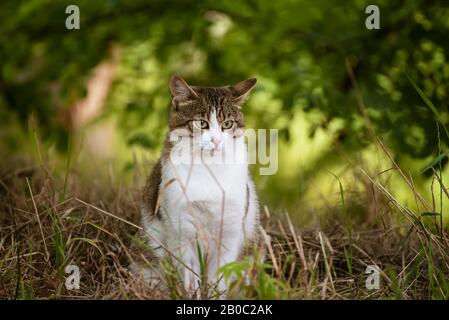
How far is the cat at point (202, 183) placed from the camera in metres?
2.39

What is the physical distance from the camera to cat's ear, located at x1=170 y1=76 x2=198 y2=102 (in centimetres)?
249

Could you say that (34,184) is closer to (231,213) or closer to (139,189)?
(139,189)

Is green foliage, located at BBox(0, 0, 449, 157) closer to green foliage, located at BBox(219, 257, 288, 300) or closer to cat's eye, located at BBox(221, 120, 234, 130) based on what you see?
cat's eye, located at BBox(221, 120, 234, 130)

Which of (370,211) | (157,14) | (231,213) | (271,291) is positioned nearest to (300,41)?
(157,14)

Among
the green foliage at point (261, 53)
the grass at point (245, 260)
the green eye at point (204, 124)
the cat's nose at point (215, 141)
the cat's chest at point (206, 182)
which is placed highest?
the green foliage at point (261, 53)

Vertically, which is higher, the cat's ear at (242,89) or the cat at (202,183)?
the cat's ear at (242,89)

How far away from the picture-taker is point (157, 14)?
4.23 m

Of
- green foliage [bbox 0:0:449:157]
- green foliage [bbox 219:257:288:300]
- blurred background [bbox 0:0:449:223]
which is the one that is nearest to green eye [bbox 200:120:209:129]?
green foliage [bbox 219:257:288:300]

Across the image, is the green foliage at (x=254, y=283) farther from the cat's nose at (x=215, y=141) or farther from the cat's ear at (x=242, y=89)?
the cat's ear at (x=242, y=89)

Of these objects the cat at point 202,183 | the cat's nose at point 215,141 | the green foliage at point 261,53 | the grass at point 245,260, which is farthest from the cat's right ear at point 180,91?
the green foliage at point 261,53

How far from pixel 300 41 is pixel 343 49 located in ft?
1.31

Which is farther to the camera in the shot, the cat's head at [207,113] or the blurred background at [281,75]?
the blurred background at [281,75]

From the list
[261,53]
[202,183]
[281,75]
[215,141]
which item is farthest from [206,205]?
[261,53]

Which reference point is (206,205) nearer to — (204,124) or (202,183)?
(202,183)
